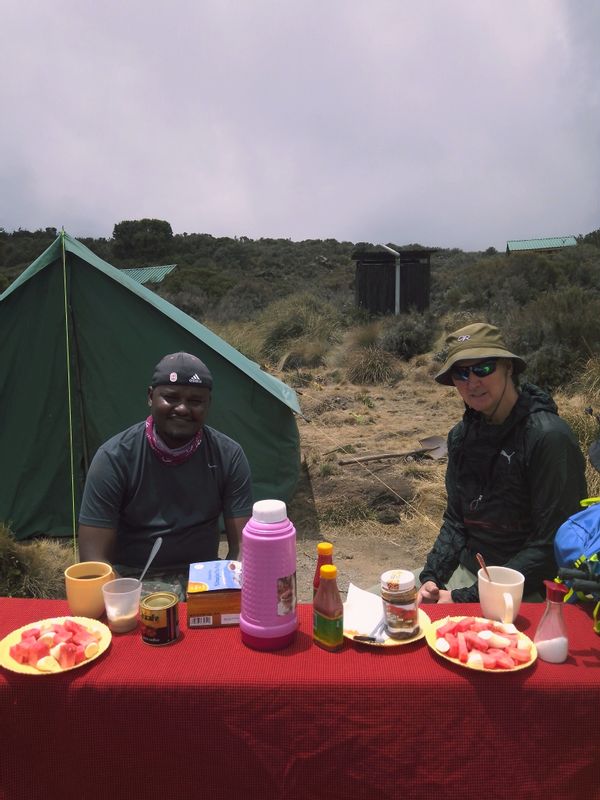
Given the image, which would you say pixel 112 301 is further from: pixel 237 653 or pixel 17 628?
pixel 237 653

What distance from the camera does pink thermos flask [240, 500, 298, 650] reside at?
5.01 ft

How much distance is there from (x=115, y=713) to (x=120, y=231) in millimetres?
40855

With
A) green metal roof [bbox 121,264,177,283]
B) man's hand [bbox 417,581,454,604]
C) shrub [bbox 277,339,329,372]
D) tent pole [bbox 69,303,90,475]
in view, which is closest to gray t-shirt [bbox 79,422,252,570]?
man's hand [bbox 417,581,454,604]

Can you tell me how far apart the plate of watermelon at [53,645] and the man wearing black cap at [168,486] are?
76cm

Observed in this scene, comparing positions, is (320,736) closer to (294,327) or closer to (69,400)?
(69,400)

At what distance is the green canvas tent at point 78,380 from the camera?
4828mm

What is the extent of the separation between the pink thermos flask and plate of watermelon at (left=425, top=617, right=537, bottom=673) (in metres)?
0.40

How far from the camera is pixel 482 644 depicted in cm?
156

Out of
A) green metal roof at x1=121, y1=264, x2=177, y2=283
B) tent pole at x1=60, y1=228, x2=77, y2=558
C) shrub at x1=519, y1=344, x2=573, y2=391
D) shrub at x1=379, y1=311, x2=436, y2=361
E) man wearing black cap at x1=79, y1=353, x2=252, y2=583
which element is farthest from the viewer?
green metal roof at x1=121, y1=264, x2=177, y2=283

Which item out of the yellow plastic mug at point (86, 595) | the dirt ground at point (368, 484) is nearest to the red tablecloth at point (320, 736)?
the yellow plastic mug at point (86, 595)

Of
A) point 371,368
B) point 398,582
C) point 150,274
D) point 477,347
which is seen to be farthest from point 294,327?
point 150,274

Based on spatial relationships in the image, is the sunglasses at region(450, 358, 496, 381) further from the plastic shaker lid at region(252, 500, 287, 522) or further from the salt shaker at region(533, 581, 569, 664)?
the plastic shaker lid at region(252, 500, 287, 522)

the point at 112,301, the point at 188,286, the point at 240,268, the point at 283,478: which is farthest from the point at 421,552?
the point at 240,268

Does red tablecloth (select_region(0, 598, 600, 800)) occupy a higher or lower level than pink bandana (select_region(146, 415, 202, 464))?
lower
